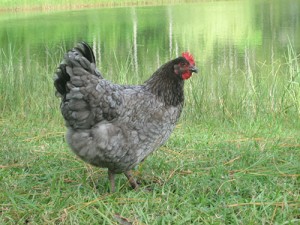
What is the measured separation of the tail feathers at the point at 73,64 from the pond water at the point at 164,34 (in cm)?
412

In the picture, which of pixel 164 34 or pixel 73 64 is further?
pixel 164 34

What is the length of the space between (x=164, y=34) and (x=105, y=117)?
12824 mm

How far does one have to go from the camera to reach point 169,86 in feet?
10.6

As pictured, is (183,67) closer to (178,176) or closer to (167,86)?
(167,86)

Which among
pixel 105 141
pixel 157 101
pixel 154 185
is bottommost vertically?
pixel 154 185

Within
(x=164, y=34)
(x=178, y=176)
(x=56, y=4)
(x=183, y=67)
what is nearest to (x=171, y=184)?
(x=178, y=176)

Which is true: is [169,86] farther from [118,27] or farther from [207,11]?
[207,11]

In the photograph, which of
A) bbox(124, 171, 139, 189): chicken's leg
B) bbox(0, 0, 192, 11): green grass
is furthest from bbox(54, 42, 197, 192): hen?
bbox(0, 0, 192, 11): green grass

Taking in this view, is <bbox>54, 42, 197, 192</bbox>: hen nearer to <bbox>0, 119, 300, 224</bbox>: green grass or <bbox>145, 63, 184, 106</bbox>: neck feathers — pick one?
<bbox>145, 63, 184, 106</bbox>: neck feathers

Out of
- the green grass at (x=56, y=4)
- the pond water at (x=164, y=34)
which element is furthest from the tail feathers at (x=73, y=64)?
the green grass at (x=56, y=4)

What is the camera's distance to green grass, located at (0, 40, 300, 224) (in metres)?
2.49

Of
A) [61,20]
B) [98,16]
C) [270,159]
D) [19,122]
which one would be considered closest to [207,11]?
[98,16]

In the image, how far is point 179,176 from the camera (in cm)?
317

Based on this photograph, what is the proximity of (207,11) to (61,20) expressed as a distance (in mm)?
7246
